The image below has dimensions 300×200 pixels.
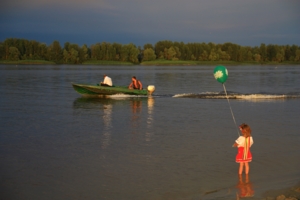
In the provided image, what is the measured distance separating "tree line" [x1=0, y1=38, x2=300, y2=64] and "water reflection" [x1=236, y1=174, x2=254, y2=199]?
12807cm

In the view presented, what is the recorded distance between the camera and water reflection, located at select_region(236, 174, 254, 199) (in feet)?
27.1

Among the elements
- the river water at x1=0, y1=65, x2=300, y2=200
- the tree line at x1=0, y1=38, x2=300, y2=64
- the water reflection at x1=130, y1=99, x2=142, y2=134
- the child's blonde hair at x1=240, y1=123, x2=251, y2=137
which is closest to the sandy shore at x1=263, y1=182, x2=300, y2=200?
the river water at x1=0, y1=65, x2=300, y2=200

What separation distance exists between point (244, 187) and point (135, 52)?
130 meters

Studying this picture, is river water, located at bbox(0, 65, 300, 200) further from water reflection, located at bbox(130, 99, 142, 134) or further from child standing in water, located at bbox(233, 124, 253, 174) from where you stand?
child standing in water, located at bbox(233, 124, 253, 174)

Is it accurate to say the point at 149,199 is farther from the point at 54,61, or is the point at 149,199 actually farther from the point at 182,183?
the point at 54,61

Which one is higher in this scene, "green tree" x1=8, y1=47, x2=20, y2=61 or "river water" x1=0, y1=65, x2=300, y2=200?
"green tree" x1=8, y1=47, x2=20, y2=61

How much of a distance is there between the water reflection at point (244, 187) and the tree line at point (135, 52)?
128 meters

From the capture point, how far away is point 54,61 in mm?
140125

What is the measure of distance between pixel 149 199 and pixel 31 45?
131 metres

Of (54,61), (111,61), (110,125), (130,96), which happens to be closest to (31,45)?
(54,61)

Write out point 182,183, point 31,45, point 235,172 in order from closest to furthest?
point 182,183
point 235,172
point 31,45

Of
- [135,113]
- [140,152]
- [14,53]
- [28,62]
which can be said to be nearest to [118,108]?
[135,113]

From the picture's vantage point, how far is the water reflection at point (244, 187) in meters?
8.27

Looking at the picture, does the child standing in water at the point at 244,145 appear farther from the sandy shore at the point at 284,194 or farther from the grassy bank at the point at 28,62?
the grassy bank at the point at 28,62
